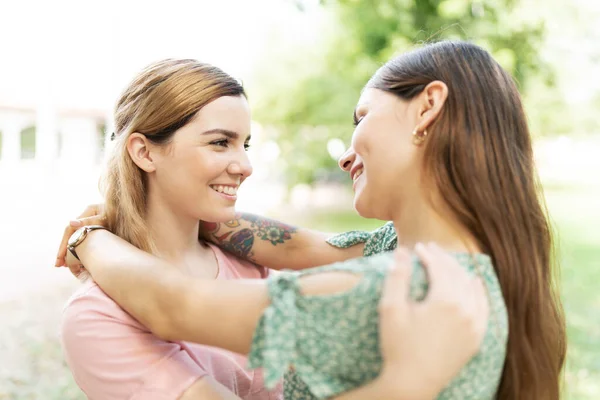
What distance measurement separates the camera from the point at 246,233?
1.94m

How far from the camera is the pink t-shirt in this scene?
1.40 meters

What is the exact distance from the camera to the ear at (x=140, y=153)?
176cm

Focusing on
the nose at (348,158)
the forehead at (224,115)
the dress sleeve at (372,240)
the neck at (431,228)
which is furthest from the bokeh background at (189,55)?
the neck at (431,228)

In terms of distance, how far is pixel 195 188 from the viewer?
1.73m

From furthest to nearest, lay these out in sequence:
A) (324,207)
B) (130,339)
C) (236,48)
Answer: (324,207) → (236,48) → (130,339)

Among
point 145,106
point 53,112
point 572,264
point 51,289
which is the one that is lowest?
point 572,264

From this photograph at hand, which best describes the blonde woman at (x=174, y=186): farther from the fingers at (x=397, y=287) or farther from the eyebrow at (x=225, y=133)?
the fingers at (x=397, y=287)

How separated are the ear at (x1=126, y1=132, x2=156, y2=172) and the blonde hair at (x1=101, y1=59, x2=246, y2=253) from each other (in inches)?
0.8

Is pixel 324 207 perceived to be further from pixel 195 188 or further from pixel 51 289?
pixel 195 188

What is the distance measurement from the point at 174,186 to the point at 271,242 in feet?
1.14

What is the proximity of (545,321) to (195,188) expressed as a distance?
3.08ft

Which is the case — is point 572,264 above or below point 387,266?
below

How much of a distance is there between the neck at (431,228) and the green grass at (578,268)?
1.30 feet

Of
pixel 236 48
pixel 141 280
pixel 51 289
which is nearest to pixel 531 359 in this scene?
pixel 141 280
